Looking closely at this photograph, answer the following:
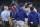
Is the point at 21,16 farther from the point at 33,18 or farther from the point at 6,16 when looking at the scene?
the point at 6,16

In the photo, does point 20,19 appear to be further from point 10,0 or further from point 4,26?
point 10,0

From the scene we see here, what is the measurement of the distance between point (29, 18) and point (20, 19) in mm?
345

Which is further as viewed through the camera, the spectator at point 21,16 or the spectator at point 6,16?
the spectator at point 6,16

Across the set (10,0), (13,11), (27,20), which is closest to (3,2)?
(10,0)

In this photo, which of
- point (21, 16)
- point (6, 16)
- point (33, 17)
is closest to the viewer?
point (33, 17)

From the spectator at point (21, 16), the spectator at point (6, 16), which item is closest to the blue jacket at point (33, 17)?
the spectator at point (21, 16)

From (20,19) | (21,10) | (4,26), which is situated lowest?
(4,26)

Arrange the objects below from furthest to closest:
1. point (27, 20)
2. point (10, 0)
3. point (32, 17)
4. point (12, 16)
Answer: point (10, 0)
point (12, 16)
point (27, 20)
point (32, 17)

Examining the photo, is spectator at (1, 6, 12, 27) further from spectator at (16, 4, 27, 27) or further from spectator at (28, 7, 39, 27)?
spectator at (28, 7, 39, 27)

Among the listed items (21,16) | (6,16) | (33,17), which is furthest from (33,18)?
(6,16)

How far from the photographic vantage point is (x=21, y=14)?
16.9 ft

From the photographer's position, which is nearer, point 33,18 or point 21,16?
point 33,18

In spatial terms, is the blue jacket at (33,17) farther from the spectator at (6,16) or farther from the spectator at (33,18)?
the spectator at (6,16)

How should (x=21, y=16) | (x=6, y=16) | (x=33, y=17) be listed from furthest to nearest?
(x=6, y=16) < (x=21, y=16) < (x=33, y=17)
